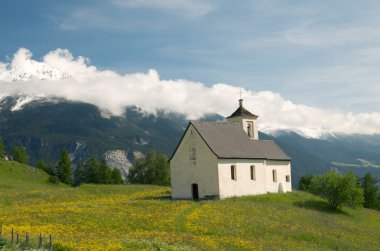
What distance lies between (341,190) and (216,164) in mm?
19056

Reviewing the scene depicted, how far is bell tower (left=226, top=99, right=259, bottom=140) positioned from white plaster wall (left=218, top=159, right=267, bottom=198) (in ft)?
37.4

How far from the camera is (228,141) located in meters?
68.7

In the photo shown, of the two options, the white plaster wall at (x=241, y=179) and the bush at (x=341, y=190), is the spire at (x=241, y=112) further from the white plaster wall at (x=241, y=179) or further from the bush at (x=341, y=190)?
the bush at (x=341, y=190)

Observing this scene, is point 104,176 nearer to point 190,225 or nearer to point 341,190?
point 341,190

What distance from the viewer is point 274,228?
4459cm

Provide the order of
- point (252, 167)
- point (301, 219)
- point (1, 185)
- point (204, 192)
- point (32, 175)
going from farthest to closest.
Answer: point (32, 175), point (1, 185), point (252, 167), point (204, 192), point (301, 219)

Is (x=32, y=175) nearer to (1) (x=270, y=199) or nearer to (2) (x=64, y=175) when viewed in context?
(2) (x=64, y=175)

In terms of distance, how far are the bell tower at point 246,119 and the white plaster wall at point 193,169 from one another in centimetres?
1728

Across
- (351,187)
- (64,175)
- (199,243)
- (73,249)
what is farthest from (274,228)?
(64,175)

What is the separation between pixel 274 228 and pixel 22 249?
994 inches

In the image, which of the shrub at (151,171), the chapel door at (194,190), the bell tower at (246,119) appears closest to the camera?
the chapel door at (194,190)

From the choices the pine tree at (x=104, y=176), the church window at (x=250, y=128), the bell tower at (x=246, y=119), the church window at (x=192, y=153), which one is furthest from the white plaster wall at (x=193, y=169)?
the pine tree at (x=104, y=176)

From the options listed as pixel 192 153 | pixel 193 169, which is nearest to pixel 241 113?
pixel 192 153

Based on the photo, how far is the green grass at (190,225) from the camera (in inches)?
1304
